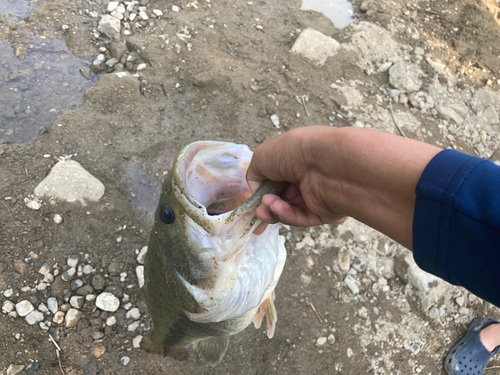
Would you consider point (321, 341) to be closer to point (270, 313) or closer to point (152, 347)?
point (270, 313)

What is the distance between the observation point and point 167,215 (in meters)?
1.65

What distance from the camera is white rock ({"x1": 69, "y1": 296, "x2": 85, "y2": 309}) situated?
270 centimetres

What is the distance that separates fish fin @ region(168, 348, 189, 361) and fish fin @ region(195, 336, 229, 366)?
0.50 ft

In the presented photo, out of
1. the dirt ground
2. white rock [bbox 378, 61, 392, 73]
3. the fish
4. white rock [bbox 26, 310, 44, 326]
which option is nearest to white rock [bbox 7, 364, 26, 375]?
the dirt ground

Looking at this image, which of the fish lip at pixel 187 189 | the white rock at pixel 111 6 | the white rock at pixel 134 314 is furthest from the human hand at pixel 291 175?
the white rock at pixel 111 6

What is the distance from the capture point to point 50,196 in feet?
9.78

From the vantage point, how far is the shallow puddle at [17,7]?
13.6 feet

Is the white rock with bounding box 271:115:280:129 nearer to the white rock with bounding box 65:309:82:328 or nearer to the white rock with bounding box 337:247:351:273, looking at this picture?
the white rock with bounding box 337:247:351:273

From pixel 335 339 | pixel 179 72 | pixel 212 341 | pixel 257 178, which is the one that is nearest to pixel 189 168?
pixel 257 178

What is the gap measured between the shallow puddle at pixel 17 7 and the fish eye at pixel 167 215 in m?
4.47

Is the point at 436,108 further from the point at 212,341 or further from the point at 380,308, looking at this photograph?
the point at 212,341

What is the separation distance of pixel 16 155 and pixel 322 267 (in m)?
3.47

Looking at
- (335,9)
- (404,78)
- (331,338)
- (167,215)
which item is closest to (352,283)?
(331,338)

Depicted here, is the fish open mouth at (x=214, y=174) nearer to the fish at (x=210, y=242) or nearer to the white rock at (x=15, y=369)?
the fish at (x=210, y=242)
